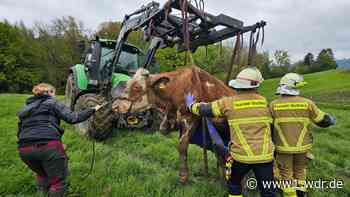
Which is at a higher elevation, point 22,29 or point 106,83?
point 22,29

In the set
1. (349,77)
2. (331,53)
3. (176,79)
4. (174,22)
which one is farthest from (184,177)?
(331,53)

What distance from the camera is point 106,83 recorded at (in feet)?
19.4

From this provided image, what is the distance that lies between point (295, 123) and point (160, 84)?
1.89 metres

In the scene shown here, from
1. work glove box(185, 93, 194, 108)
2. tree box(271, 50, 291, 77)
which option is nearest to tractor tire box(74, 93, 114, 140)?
work glove box(185, 93, 194, 108)

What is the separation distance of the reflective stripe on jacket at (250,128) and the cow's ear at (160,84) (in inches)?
46.9

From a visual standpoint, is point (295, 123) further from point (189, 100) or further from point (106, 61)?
A: point (106, 61)

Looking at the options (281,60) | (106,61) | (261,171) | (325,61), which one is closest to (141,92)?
(261,171)

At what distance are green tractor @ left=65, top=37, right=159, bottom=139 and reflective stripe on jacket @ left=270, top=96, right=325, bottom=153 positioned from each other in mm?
3161

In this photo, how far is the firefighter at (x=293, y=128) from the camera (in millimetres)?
2895

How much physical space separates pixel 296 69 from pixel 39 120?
60.4 meters

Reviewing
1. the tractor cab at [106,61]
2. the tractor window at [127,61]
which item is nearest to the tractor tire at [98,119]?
the tractor cab at [106,61]

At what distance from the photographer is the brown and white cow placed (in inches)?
137

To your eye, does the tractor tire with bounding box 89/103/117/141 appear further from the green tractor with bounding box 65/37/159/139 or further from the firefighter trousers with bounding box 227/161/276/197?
the firefighter trousers with bounding box 227/161/276/197

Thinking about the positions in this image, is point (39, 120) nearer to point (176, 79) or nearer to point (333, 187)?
point (176, 79)
